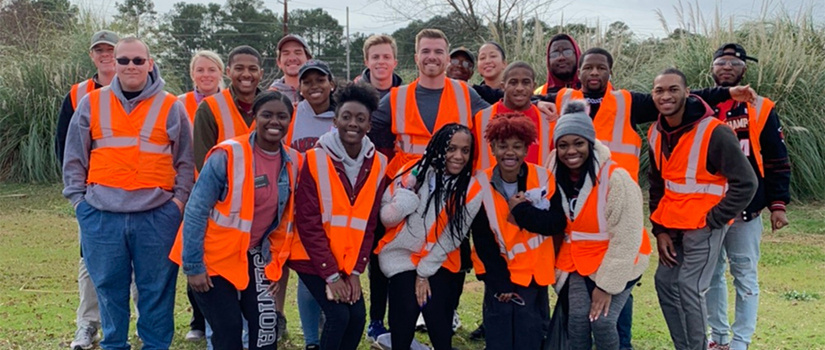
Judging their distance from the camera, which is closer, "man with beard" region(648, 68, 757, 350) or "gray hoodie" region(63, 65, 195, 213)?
"man with beard" region(648, 68, 757, 350)

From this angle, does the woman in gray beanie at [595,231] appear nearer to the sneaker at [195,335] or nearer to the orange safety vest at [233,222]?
the orange safety vest at [233,222]

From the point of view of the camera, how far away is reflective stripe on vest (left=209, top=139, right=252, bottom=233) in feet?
12.3

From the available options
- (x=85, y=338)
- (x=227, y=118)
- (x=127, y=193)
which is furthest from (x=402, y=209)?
(x=85, y=338)

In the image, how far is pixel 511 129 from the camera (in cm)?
391

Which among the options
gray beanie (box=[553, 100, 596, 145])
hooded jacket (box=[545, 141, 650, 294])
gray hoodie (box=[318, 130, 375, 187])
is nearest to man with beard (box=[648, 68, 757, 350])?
hooded jacket (box=[545, 141, 650, 294])

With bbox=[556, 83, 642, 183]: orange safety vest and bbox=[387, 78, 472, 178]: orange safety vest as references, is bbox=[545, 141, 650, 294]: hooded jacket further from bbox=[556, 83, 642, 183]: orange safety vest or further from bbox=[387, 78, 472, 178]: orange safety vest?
bbox=[387, 78, 472, 178]: orange safety vest

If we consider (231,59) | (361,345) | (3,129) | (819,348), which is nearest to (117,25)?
(3,129)

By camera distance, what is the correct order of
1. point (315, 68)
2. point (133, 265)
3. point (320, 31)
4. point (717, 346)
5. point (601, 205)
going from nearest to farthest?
1. point (601, 205)
2. point (133, 265)
3. point (315, 68)
4. point (717, 346)
5. point (320, 31)

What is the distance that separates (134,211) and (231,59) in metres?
1.27

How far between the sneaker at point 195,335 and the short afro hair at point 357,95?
2.03m

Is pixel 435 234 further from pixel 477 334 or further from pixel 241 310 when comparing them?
pixel 477 334

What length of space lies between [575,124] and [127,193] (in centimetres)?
266

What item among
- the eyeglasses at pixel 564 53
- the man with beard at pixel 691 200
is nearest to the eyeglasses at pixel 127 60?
the eyeglasses at pixel 564 53

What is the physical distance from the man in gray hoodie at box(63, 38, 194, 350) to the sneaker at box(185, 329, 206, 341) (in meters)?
0.69
